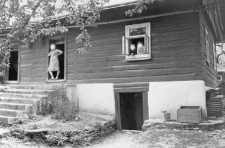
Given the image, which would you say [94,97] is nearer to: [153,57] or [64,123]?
[64,123]

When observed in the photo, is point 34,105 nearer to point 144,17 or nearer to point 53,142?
point 53,142

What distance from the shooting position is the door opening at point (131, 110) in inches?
461

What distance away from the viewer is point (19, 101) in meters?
10.4

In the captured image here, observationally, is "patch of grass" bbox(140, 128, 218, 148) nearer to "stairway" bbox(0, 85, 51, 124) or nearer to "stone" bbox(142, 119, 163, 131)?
"stone" bbox(142, 119, 163, 131)

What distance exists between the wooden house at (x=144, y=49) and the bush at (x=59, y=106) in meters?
0.92

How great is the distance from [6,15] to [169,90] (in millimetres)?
6062

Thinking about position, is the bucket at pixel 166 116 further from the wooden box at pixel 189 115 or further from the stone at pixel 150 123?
the wooden box at pixel 189 115

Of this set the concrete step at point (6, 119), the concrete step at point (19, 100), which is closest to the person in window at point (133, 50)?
the concrete step at point (19, 100)

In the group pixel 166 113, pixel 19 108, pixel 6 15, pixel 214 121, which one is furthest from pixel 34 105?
pixel 214 121

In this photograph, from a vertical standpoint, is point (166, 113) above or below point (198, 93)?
below

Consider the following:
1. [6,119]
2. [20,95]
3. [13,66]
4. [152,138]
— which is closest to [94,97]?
[20,95]

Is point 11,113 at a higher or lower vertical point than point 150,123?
higher

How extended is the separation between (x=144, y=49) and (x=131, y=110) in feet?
12.4

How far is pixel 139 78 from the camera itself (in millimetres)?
9977
